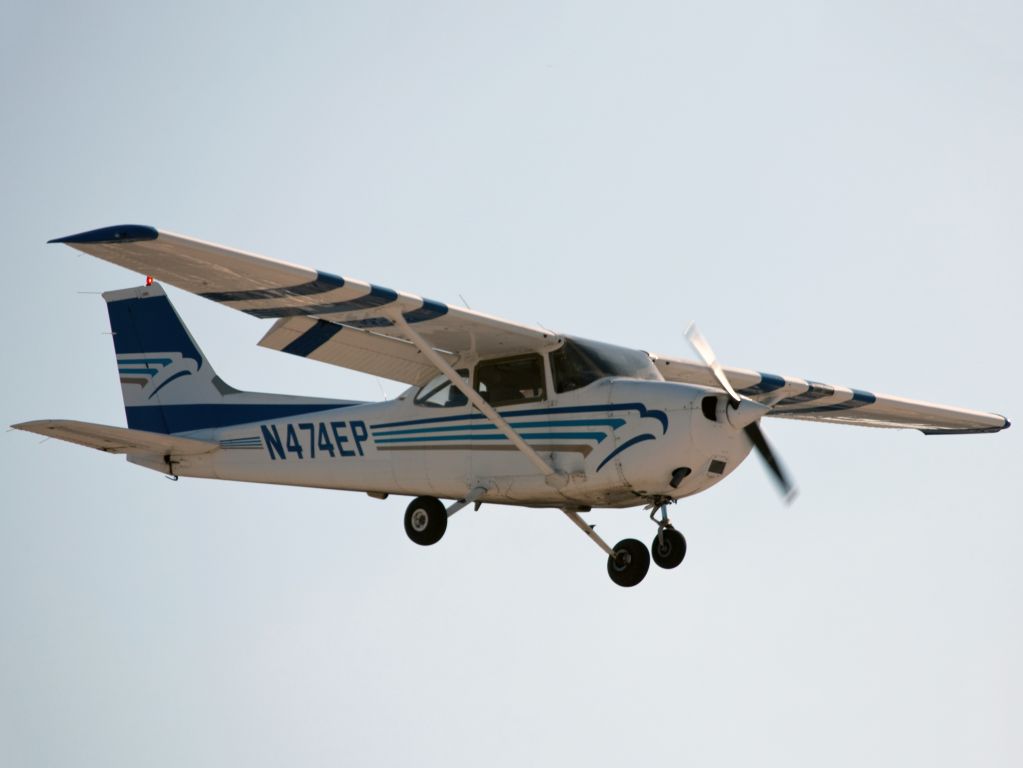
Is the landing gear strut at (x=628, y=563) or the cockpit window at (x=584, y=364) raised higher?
the cockpit window at (x=584, y=364)

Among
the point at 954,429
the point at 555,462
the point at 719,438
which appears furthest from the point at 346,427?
the point at 954,429

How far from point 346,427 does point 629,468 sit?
12.5 feet

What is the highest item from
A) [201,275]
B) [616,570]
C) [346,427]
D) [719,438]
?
[201,275]

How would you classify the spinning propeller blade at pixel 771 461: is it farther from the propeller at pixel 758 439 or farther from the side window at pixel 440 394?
the side window at pixel 440 394

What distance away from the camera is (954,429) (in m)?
21.2

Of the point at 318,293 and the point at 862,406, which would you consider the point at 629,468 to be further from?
the point at 862,406

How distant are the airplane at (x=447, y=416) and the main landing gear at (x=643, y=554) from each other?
0.02 m

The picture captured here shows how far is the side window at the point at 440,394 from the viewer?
645 inches

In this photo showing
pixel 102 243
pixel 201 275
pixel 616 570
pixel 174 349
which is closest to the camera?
pixel 102 243

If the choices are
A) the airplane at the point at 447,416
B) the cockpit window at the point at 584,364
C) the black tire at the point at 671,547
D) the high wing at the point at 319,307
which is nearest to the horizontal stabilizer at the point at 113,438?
the airplane at the point at 447,416

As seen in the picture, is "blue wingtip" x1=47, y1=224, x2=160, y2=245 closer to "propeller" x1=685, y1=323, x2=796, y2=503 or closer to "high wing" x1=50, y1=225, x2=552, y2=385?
"high wing" x1=50, y1=225, x2=552, y2=385

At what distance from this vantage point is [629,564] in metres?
15.9

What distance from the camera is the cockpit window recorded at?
51.1 feet

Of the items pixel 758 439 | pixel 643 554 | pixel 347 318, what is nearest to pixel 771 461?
pixel 758 439
